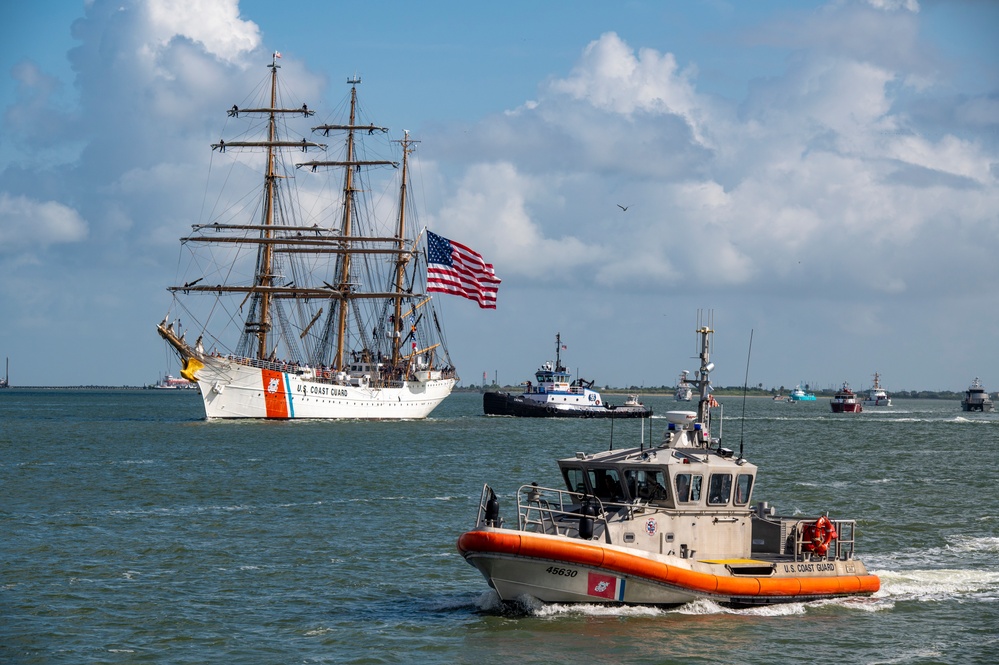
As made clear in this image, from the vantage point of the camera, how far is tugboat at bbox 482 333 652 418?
11825cm

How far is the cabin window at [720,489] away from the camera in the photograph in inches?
907

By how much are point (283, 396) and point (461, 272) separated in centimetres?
1831

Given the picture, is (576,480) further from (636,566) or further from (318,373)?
(318,373)

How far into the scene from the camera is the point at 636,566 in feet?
70.1

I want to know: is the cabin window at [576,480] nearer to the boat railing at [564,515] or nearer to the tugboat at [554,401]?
the boat railing at [564,515]

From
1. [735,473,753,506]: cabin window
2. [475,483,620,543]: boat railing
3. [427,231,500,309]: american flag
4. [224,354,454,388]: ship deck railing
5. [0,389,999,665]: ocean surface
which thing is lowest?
[0,389,999,665]: ocean surface

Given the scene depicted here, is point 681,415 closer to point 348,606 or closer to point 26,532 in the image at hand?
point 348,606

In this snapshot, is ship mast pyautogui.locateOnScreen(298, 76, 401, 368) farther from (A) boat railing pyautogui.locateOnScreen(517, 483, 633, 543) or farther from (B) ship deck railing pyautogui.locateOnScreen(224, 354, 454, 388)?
(A) boat railing pyautogui.locateOnScreen(517, 483, 633, 543)

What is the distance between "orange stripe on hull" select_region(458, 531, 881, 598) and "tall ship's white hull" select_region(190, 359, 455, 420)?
7553 cm

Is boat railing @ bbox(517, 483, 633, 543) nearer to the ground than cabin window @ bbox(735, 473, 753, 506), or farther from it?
nearer to the ground

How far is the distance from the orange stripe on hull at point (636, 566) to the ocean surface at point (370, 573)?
420mm

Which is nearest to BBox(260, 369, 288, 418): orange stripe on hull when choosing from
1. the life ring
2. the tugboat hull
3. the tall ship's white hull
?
the tall ship's white hull

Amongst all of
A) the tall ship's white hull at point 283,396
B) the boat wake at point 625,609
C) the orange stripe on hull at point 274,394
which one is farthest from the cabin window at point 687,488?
the orange stripe on hull at point 274,394

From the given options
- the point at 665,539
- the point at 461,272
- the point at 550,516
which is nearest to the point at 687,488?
the point at 665,539
